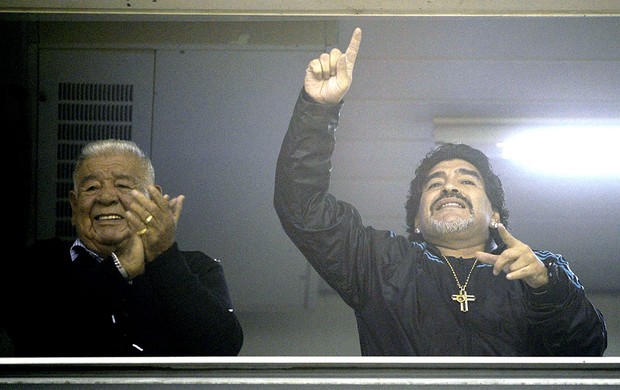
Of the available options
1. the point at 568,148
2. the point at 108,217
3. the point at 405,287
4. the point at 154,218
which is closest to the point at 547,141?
the point at 568,148

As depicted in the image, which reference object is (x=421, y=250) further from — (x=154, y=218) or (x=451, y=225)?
(x=154, y=218)

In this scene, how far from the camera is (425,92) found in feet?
13.2

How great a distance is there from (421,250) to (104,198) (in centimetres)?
124

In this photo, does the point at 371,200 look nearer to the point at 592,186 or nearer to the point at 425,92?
the point at 425,92

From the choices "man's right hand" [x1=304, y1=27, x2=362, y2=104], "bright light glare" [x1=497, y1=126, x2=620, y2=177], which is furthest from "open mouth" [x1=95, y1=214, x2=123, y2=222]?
"bright light glare" [x1=497, y1=126, x2=620, y2=177]

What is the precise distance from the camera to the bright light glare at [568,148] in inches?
158

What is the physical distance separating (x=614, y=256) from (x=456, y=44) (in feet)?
3.34

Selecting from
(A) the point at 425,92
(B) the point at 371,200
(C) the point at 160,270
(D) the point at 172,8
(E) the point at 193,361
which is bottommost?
(E) the point at 193,361

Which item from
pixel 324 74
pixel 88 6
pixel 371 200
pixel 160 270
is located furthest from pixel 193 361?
pixel 88 6

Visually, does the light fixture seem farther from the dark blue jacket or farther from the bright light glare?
the dark blue jacket

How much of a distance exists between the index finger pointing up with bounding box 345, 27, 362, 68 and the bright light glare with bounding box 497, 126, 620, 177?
25.9 inches

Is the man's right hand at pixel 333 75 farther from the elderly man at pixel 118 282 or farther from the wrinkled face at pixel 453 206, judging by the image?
the elderly man at pixel 118 282

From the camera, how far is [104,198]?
3996mm

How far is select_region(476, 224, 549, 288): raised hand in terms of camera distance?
153 inches
